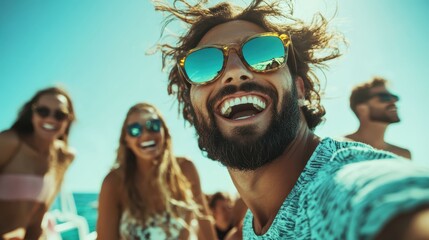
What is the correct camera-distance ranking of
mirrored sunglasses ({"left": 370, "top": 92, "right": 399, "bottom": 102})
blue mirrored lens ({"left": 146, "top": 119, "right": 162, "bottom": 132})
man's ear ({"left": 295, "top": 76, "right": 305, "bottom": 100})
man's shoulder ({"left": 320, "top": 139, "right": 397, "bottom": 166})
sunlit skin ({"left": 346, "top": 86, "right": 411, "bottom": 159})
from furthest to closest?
1. mirrored sunglasses ({"left": 370, "top": 92, "right": 399, "bottom": 102})
2. sunlit skin ({"left": 346, "top": 86, "right": 411, "bottom": 159})
3. blue mirrored lens ({"left": 146, "top": 119, "right": 162, "bottom": 132})
4. man's ear ({"left": 295, "top": 76, "right": 305, "bottom": 100})
5. man's shoulder ({"left": 320, "top": 139, "right": 397, "bottom": 166})

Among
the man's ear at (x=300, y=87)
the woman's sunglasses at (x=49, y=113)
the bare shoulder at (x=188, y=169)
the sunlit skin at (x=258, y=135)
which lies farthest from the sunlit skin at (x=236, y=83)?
the woman's sunglasses at (x=49, y=113)

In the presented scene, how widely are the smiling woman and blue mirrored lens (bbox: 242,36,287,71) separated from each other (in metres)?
3.52

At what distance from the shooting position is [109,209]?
3.20 meters

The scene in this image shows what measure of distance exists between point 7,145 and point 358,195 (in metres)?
4.30

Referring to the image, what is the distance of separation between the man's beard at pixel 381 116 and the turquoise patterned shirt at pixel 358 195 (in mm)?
4907

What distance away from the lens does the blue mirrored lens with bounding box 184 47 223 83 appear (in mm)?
1864

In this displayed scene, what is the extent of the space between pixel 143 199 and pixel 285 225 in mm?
2610

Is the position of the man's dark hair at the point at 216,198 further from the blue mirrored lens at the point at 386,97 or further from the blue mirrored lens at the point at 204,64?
the blue mirrored lens at the point at 204,64

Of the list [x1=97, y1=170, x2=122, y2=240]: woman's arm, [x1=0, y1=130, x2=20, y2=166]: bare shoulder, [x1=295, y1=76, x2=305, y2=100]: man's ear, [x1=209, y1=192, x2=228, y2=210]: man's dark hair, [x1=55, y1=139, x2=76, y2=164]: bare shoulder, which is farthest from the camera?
[x1=209, y1=192, x2=228, y2=210]: man's dark hair

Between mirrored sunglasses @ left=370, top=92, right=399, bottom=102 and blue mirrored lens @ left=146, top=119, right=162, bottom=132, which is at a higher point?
mirrored sunglasses @ left=370, top=92, right=399, bottom=102

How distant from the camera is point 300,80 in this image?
2.23 metres

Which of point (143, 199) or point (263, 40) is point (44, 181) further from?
point (263, 40)

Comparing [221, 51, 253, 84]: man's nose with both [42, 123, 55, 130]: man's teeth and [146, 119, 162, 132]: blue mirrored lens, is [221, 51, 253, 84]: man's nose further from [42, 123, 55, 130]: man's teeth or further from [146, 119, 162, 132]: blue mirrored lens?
[42, 123, 55, 130]: man's teeth

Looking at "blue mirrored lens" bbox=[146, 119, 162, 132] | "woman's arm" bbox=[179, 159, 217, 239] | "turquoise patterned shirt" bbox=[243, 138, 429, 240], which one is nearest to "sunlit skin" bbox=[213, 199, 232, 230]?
"woman's arm" bbox=[179, 159, 217, 239]
